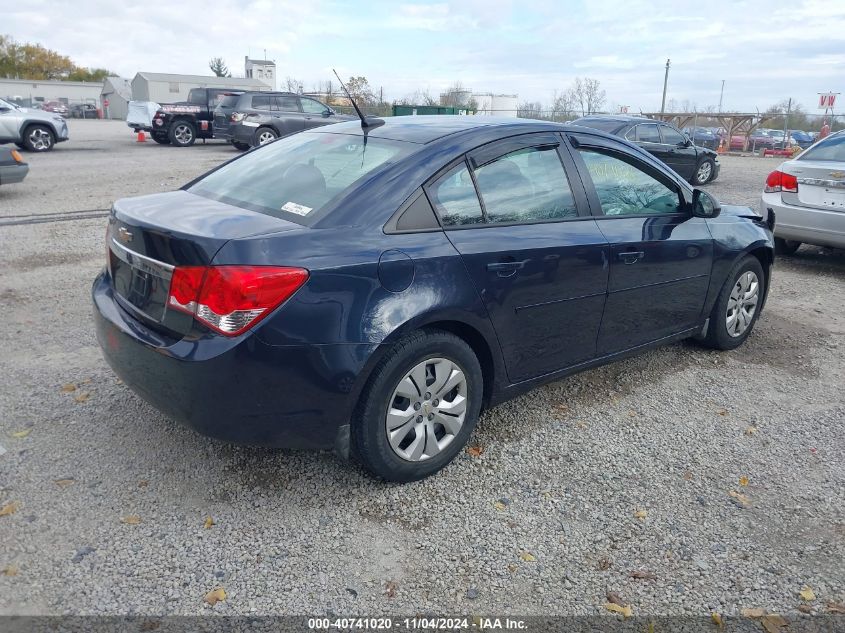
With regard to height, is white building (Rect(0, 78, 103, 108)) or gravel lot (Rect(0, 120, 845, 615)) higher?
white building (Rect(0, 78, 103, 108))

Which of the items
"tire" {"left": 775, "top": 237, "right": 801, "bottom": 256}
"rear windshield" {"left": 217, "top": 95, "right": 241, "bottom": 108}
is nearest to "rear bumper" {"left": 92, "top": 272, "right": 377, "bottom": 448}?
"tire" {"left": 775, "top": 237, "right": 801, "bottom": 256}

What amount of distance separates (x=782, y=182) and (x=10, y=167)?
426 inches

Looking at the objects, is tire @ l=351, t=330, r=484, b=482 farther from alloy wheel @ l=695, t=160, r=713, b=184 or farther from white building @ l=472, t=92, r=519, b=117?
white building @ l=472, t=92, r=519, b=117

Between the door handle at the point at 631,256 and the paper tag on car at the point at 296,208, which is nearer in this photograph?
the paper tag on car at the point at 296,208

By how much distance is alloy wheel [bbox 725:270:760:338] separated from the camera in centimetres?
509

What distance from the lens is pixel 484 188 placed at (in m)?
3.48

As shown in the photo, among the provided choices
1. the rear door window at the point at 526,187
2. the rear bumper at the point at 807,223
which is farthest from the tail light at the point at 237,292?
the rear bumper at the point at 807,223

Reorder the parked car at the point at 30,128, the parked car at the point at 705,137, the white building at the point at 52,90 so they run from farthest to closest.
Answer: the white building at the point at 52,90
the parked car at the point at 705,137
the parked car at the point at 30,128

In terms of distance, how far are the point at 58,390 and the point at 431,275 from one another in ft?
8.32

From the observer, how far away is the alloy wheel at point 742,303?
16.7 feet

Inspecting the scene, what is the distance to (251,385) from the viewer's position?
273cm

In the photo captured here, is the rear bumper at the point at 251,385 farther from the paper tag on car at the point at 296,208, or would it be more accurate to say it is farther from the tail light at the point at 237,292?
the paper tag on car at the point at 296,208

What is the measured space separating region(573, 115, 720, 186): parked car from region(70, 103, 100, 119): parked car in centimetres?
5903

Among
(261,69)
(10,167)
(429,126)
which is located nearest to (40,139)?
(10,167)
